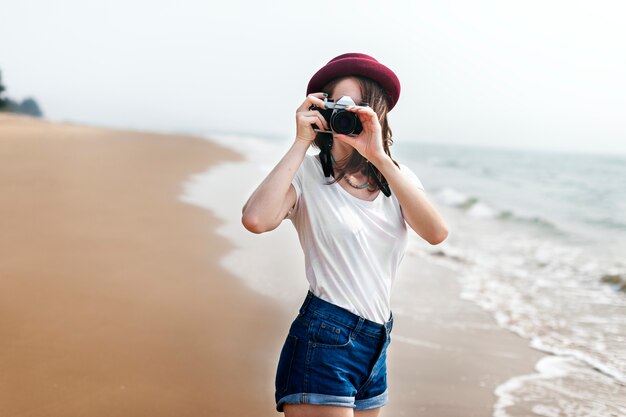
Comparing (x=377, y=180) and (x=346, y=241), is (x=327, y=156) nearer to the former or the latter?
(x=377, y=180)

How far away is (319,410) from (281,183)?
1.95 feet

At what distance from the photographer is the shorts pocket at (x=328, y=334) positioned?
62.9 inches

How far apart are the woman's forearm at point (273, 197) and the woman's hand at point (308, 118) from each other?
0.09 feet

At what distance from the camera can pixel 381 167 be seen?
1616 millimetres

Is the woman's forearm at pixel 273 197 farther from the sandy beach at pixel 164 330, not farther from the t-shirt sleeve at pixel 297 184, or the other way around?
the sandy beach at pixel 164 330

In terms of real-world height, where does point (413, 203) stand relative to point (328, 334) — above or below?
above

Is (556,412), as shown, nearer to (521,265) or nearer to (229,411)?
(229,411)

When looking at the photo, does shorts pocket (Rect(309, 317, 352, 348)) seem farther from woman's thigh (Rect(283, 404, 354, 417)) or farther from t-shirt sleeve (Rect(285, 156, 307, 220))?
t-shirt sleeve (Rect(285, 156, 307, 220))

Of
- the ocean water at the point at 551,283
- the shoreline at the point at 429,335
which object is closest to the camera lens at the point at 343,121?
the ocean water at the point at 551,283

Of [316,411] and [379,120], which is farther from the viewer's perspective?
[379,120]

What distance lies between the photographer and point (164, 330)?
12.0 feet

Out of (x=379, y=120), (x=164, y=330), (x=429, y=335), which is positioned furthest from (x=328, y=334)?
(x=429, y=335)

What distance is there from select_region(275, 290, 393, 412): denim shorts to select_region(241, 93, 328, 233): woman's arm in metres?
0.24

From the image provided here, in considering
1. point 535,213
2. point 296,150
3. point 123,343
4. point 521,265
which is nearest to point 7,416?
point 123,343
